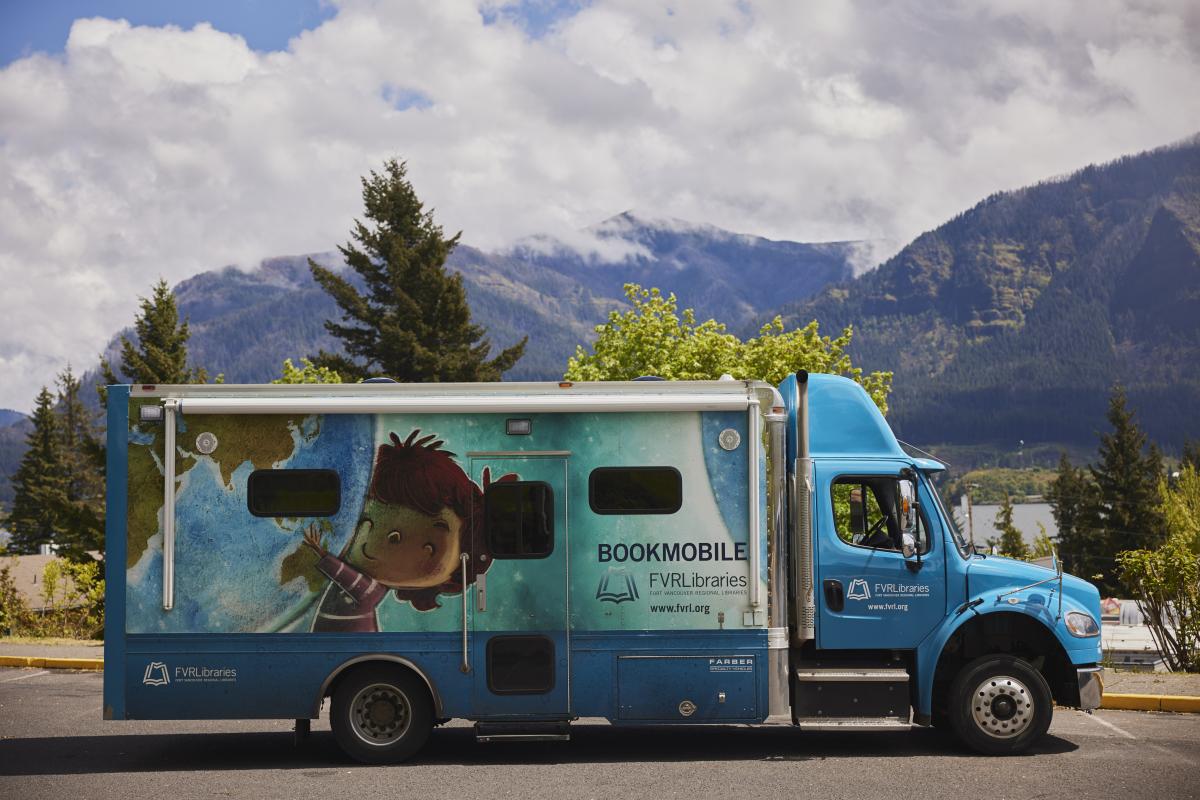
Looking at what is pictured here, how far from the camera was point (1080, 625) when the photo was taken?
36.8 feet

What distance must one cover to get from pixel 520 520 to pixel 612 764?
2218 millimetres

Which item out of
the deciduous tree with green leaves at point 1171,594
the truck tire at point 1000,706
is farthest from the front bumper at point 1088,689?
the deciduous tree with green leaves at point 1171,594

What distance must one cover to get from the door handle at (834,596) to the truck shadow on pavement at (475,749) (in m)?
1.32

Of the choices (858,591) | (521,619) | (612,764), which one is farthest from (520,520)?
(858,591)

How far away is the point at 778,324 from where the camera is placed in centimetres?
4272

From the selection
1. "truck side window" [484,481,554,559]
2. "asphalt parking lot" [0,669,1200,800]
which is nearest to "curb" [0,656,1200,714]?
"asphalt parking lot" [0,669,1200,800]

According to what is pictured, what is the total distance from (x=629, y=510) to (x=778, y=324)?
106 feet

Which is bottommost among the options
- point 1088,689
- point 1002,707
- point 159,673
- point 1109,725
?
Result: point 1109,725

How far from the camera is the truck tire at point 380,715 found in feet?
35.8

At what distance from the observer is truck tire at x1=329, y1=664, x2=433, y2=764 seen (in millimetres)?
10914

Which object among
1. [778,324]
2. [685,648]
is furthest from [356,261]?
[685,648]

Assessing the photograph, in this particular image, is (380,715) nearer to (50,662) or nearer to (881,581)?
(881,581)

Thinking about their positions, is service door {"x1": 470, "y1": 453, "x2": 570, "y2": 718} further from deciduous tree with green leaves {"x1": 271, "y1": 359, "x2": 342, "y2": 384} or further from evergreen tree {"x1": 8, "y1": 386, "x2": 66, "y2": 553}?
evergreen tree {"x1": 8, "y1": 386, "x2": 66, "y2": 553}

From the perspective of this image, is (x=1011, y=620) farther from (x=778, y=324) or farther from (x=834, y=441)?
(x=778, y=324)
